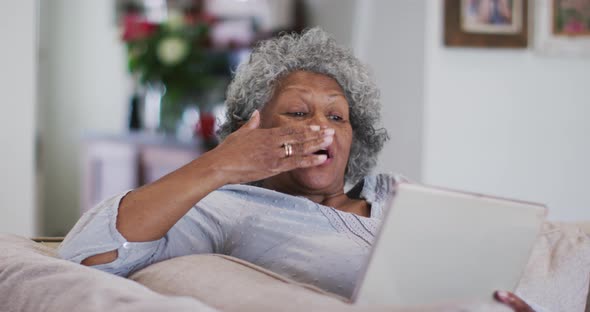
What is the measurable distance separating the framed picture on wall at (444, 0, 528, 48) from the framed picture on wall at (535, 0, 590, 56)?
2.9 inches

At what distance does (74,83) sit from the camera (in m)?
5.52

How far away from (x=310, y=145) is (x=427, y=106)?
160 cm

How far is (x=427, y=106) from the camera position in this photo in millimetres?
2959

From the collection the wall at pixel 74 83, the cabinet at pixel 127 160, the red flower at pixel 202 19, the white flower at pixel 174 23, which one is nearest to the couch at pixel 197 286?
the cabinet at pixel 127 160

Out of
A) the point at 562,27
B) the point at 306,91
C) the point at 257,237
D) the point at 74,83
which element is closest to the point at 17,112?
the point at 306,91

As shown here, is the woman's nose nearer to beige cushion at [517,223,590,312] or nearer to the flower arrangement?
beige cushion at [517,223,590,312]

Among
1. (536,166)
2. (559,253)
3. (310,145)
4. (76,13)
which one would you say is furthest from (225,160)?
(76,13)

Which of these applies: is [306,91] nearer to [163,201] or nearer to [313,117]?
[313,117]

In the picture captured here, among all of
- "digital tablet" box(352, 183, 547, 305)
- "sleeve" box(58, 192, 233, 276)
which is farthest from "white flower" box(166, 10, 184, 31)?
"digital tablet" box(352, 183, 547, 305)

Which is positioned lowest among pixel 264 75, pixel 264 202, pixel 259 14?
pixel 264 202

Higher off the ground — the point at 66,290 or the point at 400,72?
the point at 400,72

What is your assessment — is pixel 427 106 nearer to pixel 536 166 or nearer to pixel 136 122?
pixel 536 166

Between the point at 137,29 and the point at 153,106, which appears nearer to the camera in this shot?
the point at 137,29

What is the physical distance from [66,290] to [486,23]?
232 centimetres
